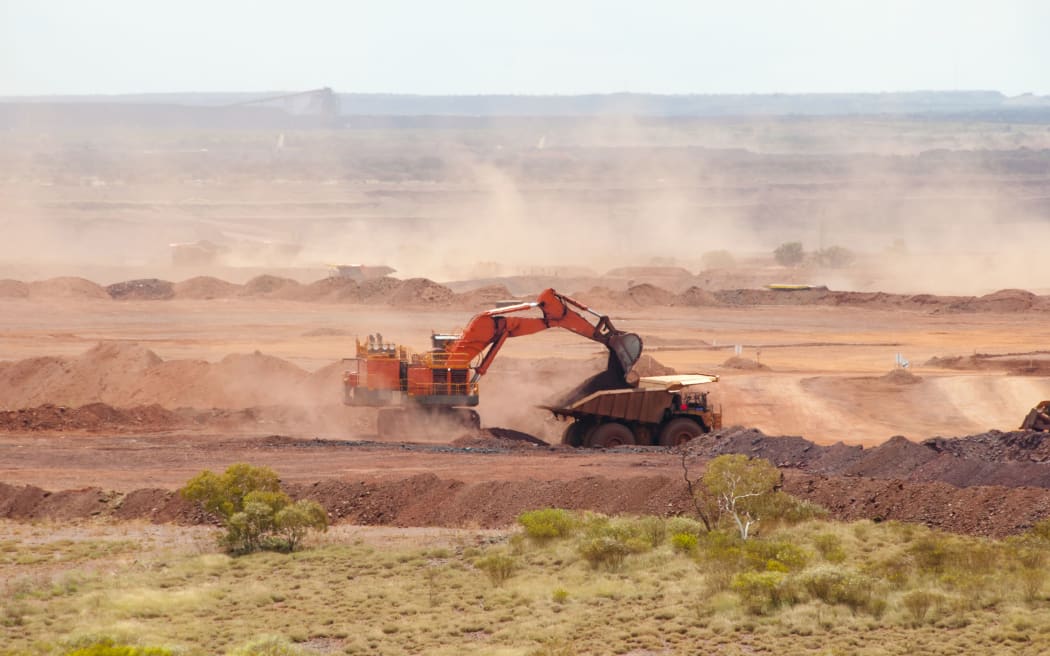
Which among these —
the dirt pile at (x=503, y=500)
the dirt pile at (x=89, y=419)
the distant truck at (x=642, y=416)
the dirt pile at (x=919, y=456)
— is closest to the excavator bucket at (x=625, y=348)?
the distant truck at (x=642, y=416)

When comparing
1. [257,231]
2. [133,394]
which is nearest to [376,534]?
[133,394]

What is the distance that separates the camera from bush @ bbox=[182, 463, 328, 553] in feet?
82.5

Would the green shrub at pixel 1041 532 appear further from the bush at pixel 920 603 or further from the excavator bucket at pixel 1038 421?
the excavator bucket at pixel 1038 421

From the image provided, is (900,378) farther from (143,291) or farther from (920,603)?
(143,291)

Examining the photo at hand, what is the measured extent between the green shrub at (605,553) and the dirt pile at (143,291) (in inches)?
2208

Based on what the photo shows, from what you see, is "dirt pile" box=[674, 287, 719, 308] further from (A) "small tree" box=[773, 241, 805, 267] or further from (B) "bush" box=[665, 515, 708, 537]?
(B) "bush" box=[665, 515, 708, 537]

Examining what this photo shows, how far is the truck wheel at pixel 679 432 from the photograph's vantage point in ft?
113

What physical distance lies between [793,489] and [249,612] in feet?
34.6

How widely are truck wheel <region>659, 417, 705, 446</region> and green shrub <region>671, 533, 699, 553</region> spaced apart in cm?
1011

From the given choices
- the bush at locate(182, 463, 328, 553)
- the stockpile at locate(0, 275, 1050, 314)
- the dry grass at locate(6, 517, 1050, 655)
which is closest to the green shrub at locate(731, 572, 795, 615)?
the dry grass at locate(6, 517, 1050, 655)

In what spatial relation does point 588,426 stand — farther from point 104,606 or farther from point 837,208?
point 837,208

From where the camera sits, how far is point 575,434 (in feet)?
115

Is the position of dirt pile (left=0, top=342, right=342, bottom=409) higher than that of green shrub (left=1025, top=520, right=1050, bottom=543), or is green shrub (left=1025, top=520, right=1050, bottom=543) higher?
dirt pile (left=0, top=342, right=342, bottom=409)

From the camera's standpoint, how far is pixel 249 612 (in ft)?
70.3
